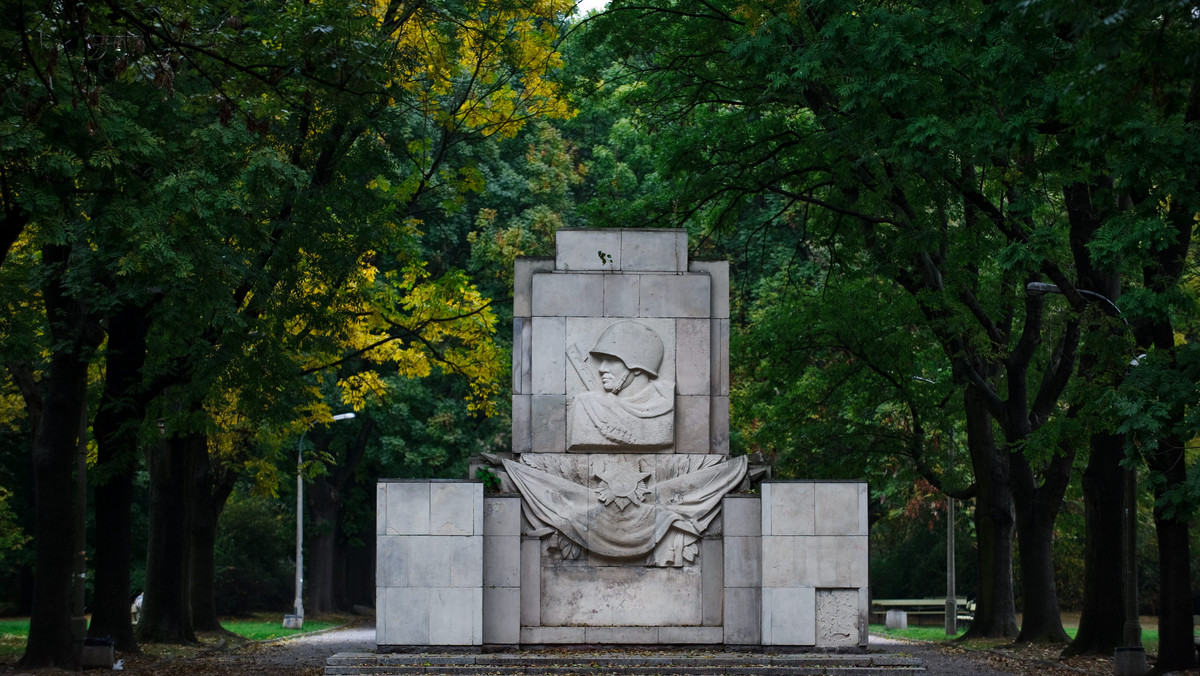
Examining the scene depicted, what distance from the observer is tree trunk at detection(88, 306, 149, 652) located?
2397 centimetres

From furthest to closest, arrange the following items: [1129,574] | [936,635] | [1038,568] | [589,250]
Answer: [936,635] < [1038,568] < [1129,574] < [589,250]

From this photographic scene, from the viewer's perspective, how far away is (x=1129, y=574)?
2297cm

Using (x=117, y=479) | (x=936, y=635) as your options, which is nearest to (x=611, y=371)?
(x=117, y=479)

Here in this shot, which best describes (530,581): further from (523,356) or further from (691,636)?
(523,356)

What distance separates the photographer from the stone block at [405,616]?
63.8 ft

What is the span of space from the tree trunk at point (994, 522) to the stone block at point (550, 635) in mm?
13549

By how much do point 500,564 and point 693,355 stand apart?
12.9 ft

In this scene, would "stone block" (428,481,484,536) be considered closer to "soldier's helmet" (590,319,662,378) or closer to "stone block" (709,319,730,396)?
"soldier's helmet" (590,319,662,378)

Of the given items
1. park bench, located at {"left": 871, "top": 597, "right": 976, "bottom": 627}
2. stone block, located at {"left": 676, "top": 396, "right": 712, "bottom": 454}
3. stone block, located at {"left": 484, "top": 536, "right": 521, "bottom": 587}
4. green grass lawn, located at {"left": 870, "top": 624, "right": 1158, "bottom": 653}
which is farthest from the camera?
park bench, located at {"left": 871, "top": 597, "right": 976, "bottom": 627}

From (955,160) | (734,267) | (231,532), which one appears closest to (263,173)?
(955,160)

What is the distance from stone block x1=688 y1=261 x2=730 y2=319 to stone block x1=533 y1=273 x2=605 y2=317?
1.42 metres

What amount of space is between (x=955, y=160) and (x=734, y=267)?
26.3 meters

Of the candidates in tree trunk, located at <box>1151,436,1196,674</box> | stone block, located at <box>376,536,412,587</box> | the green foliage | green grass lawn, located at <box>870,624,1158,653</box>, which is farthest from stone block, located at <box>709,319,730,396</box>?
the green foliage

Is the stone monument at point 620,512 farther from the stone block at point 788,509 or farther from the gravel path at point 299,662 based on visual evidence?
the gravel path at point 299,662
